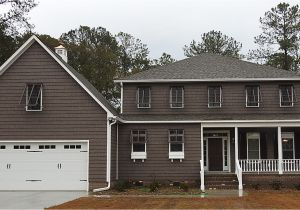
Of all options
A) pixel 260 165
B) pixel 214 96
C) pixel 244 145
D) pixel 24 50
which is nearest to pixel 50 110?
pixel 24 50

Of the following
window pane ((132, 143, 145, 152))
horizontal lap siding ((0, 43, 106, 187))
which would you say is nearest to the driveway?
horizontal lap siding ((0, 43, 106, 187))

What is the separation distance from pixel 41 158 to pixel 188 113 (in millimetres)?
8311

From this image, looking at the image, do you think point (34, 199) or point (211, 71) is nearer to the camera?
point (34, 199)

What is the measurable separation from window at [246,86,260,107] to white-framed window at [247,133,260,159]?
1762mm

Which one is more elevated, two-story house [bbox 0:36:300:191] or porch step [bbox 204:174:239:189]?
two-story house [bbox 0:36:300:191]

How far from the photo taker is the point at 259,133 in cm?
2788

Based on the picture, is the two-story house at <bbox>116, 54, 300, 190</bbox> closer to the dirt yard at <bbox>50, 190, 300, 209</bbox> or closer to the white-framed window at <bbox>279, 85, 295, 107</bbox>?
the white-framed window at <bbox>279, 85, 295, 107</bbox>

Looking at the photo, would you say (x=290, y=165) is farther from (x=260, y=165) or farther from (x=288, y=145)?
(x=260, y=165)

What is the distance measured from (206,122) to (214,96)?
220cm

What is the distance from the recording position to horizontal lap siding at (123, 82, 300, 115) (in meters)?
27.4

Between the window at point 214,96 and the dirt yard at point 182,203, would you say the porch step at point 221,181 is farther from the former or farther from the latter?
the dirt yard at point 182,203

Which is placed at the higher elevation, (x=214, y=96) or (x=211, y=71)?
(x=211, y=71)

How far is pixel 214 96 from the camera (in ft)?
90.8

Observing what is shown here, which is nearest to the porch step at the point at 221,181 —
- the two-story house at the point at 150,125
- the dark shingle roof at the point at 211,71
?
the two-story house at the point at 150,125
